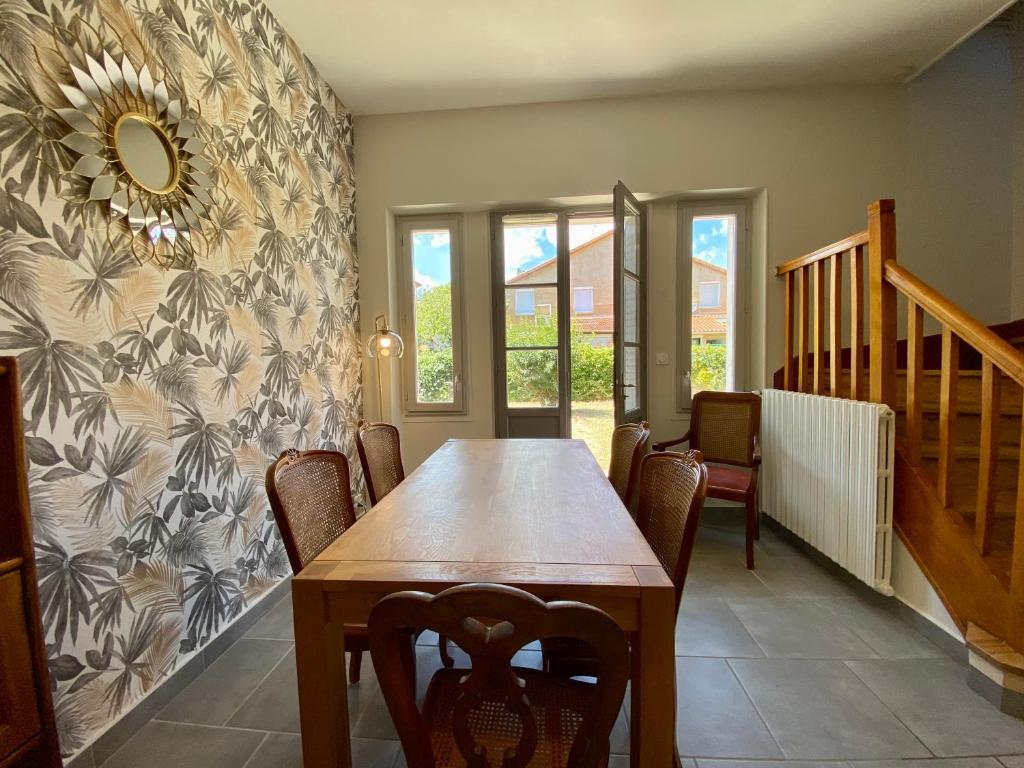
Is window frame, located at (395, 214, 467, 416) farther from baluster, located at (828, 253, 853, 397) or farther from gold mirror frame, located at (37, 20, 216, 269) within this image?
baluster, located at (828, 253, 853, 397)

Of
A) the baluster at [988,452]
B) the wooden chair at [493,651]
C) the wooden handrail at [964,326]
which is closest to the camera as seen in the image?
the wooden chair at [493,651]

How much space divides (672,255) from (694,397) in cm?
107

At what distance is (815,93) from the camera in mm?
2883

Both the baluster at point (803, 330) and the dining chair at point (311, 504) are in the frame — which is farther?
the baluster at point (803, 330)

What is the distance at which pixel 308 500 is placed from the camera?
4.50 ft

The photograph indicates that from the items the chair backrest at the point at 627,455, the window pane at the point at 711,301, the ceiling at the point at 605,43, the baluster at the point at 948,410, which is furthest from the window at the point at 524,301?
the baluster at the point at 948,410

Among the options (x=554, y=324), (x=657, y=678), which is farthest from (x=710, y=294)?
(x=657, y=678)

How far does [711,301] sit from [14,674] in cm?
365

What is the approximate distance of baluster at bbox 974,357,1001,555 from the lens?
151 cm

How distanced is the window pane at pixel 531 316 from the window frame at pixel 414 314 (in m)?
0.38

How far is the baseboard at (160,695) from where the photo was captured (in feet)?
4.29

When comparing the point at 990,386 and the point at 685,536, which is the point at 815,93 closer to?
the point at 990,386

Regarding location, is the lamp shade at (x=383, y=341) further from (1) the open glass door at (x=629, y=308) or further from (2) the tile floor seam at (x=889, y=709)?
(2) the tile floor seam at (x=889, y=709)

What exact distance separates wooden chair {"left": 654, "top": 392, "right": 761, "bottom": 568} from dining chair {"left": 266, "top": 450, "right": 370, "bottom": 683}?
82.3 inches
